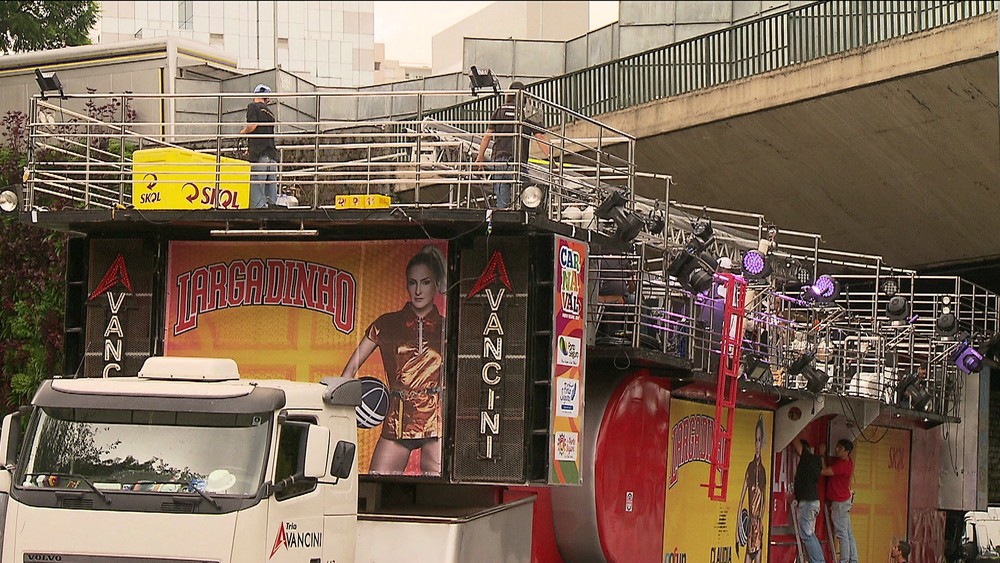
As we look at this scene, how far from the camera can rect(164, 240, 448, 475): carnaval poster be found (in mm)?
16000

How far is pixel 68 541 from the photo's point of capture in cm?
1154

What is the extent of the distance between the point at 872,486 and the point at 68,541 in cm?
1886

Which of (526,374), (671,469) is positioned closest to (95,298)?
(526,374)

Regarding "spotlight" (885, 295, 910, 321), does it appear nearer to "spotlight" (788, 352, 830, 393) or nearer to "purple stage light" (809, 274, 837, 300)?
"purple stage light" (809, 274, 837, 300)

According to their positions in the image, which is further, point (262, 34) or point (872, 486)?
point (262, 34)

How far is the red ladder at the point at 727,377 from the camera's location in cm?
1859

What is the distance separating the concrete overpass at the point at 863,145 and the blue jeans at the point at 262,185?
13.6m

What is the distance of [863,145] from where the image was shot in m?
29.5

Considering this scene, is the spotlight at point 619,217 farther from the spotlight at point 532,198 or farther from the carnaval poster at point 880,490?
the carnaval poster at point 880,490

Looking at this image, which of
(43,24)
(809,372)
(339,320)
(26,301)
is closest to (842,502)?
(809,372)

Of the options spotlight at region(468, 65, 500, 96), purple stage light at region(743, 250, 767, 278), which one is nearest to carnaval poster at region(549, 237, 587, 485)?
spotlight at region(468, 65, 500, 96)

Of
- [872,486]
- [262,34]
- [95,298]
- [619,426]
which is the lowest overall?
[872,486]

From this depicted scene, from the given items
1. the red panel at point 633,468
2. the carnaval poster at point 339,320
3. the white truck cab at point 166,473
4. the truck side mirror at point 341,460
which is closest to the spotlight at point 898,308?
the red panel at point 633,468

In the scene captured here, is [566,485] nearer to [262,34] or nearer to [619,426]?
[619,426]
